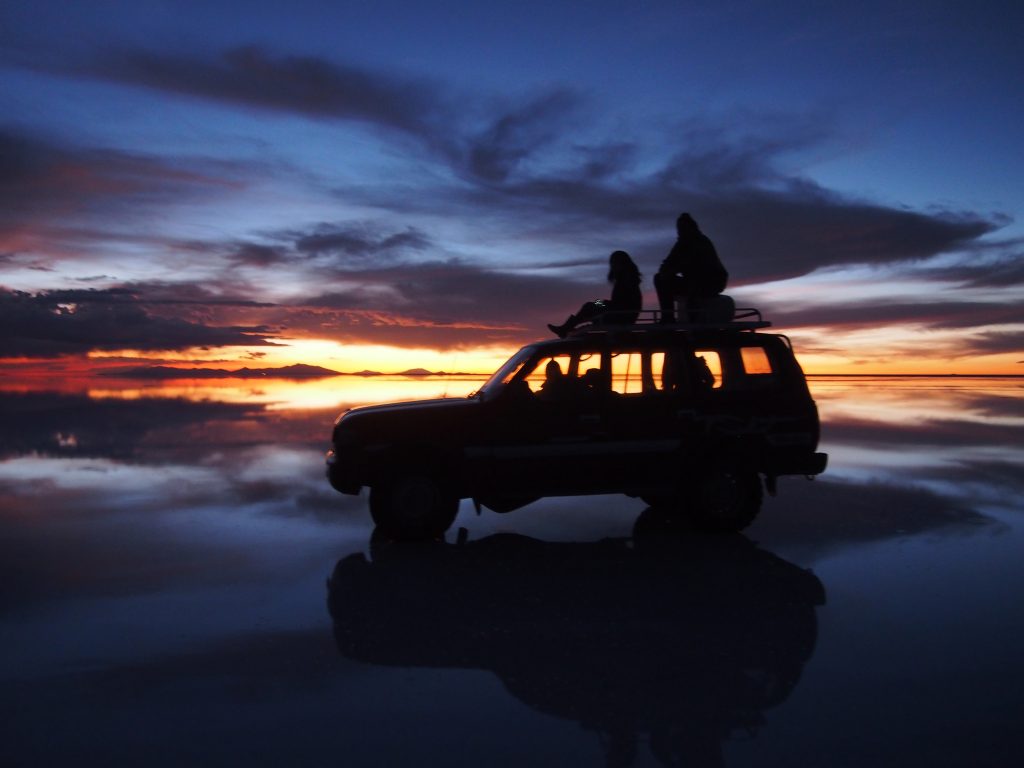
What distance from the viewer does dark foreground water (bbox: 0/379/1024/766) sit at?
343 centimetres

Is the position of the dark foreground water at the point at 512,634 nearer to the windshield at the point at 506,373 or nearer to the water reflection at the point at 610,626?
the water reflection at the point at 610,626

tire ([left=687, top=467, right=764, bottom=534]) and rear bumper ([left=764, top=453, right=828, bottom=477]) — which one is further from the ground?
rear bumper ([left=764, top=453, right=828, bottom=477])

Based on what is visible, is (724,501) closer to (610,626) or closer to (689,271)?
(689,271)

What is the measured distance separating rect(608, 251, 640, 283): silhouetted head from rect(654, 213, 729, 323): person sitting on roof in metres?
0.34

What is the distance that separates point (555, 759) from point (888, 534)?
5.51 meters

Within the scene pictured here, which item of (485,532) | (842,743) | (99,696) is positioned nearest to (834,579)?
(842,743)

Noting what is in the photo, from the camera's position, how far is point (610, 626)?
4.98 metres

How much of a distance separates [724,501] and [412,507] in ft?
10.7

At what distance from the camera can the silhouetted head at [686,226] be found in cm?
942

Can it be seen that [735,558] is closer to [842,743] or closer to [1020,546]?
[1020,546]

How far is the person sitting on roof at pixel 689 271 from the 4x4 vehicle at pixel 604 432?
1008 millimetres

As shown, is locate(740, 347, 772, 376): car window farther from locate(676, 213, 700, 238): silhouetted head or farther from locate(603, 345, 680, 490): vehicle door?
locate(676, 213, 700, 238): silhouetted head

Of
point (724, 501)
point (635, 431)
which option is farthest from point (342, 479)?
point (724, 501)

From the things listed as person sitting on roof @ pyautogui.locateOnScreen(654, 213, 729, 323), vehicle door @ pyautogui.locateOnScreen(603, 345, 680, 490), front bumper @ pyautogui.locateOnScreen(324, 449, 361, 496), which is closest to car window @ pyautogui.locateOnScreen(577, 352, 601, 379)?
vehicle door @ pyautogui.locateOnScreen(603, 345, 680, 490)
